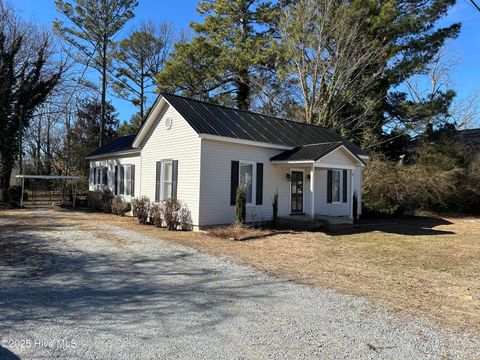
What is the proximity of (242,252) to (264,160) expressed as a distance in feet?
18.8

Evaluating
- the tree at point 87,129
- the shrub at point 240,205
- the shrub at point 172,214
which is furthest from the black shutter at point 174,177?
the tree at point 87,129

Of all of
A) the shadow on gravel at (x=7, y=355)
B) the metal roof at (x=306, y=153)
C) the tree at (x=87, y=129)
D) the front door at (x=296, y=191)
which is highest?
the tree at (x=87, y=129)

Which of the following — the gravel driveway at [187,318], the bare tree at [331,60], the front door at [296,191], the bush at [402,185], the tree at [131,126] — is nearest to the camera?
the gravel driveway at [187,318]

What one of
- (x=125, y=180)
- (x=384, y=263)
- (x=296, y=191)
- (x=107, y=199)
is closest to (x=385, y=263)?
(x=384, y=263)

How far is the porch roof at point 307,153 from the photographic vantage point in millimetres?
13445

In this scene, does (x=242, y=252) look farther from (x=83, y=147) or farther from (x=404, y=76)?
(x=83, y=147)

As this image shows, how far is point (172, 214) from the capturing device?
42.0 ft

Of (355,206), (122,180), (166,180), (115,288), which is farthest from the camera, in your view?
(122,180)

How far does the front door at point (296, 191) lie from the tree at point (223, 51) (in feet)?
36.2

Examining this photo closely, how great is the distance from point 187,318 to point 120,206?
14.0 m

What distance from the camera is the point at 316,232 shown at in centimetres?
1284

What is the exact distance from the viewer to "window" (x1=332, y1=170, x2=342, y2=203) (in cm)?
1662

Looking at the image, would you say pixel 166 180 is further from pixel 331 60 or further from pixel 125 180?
pixel 331 60

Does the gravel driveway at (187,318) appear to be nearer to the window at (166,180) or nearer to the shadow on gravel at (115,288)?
the shadow on gravel at (115,288)
